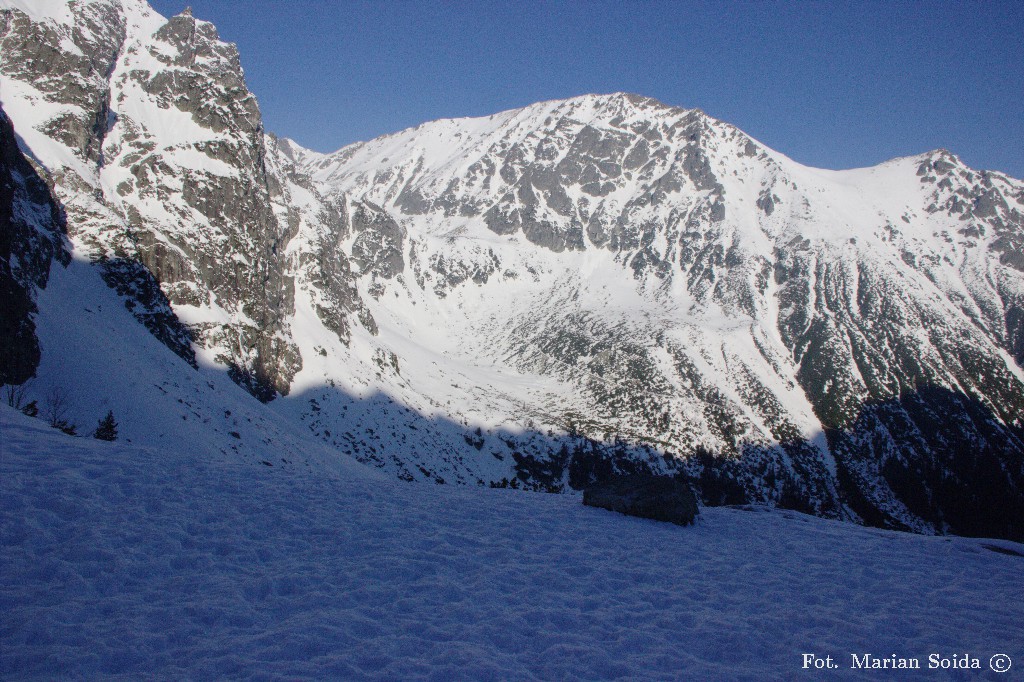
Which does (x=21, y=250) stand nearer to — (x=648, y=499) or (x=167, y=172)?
(x=167, y=172)

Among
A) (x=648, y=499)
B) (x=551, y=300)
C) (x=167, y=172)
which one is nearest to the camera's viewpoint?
(x=648, y=499)

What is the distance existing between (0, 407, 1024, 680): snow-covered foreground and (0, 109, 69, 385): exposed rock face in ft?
44.7

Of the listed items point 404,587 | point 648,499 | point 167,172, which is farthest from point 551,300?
point 404,587

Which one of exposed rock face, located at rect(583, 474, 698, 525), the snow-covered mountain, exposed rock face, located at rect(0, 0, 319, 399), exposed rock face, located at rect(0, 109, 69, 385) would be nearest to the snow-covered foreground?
exposed rock face, located at rect(583, 474, 698, 525)

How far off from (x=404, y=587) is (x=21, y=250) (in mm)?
34860

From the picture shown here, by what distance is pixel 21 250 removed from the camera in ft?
96.4

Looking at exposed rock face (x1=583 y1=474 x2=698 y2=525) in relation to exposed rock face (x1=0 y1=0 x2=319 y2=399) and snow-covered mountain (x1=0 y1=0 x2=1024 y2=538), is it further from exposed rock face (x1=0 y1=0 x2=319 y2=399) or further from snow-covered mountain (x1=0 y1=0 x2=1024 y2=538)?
exposed rock face (x1=0 y1=0 x2=319 y2=399)

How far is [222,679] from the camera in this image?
546 cm

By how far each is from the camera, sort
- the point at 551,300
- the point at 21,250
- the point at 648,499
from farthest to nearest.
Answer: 1. the point at 551,300
2. the point at 21,250
3. the point at 648,499

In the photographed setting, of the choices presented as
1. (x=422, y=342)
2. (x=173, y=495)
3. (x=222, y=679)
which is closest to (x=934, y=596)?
(x=222, y=679)

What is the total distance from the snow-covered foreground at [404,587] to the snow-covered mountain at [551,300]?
66.9ft

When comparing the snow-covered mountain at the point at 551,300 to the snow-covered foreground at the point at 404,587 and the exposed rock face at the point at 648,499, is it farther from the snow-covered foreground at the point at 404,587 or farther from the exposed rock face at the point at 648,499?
the exposed rock face at the point at 648,499

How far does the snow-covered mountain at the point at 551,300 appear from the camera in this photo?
50.1 meters

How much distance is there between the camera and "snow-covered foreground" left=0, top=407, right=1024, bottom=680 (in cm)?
625
